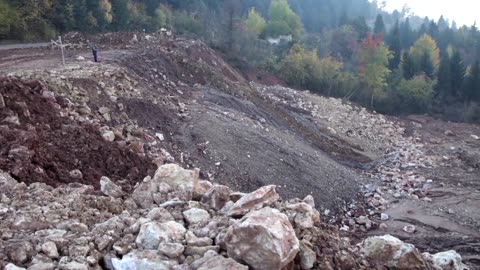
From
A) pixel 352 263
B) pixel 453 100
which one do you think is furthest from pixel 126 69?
pixel 453 100

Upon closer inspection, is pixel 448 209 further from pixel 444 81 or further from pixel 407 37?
pixel 407 37

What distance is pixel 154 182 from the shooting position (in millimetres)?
6492

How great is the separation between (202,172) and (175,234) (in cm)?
784

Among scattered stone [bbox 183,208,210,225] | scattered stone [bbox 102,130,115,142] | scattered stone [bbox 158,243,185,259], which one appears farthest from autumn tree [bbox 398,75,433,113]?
scattered stone [bbox 158,243,185,259]

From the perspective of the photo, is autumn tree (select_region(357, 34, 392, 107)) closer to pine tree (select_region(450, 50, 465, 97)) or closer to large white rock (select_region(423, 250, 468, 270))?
pine tree (select_region(450, 50, 465, 97))

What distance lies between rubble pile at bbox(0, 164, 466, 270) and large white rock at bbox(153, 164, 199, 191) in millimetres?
14

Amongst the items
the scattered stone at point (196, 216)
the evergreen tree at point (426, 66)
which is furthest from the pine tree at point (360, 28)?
the scattered stone at point (196, 216)

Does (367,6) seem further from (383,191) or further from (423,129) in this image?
(383,191)

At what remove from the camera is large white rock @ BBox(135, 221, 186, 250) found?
15.3 ft

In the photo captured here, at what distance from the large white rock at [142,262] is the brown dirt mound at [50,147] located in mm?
4201

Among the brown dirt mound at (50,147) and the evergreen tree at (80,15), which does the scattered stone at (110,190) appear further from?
the evergreen tree at (80,15)

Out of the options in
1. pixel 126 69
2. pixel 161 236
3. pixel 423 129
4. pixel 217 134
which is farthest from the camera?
pixel 423 129

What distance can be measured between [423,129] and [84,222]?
87.7ft

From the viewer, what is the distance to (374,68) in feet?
123
